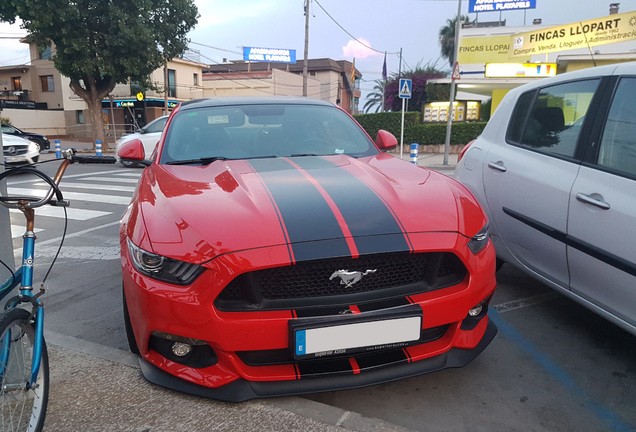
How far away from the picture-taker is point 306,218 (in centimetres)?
214

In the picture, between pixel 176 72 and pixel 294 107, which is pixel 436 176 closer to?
pixel 294 107

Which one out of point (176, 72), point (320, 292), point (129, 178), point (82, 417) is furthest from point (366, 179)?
point (176, 72)

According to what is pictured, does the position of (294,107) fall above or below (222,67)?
below

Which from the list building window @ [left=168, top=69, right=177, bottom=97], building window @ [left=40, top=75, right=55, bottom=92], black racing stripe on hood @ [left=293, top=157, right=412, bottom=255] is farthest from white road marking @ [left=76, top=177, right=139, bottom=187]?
building window @ [left=40, top=75, right=55, bottom=92]

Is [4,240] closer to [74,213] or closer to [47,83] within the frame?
[74,213]

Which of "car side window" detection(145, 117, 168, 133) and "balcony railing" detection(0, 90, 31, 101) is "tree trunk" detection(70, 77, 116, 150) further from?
"balcony railing" detection(0, 90, 31, 101)

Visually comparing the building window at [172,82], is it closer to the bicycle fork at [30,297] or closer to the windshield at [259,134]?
the windshield at [259,134]

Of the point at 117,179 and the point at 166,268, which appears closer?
the point at 166,268

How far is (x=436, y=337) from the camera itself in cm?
225

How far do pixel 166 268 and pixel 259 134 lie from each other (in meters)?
1.63

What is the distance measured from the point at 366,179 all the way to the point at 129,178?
10.2m

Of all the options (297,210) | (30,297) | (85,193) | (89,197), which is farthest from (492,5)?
(30,297)

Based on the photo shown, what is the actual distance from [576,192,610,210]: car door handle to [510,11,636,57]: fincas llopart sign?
10986 millimetres

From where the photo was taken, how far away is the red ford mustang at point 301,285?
6.43ft
